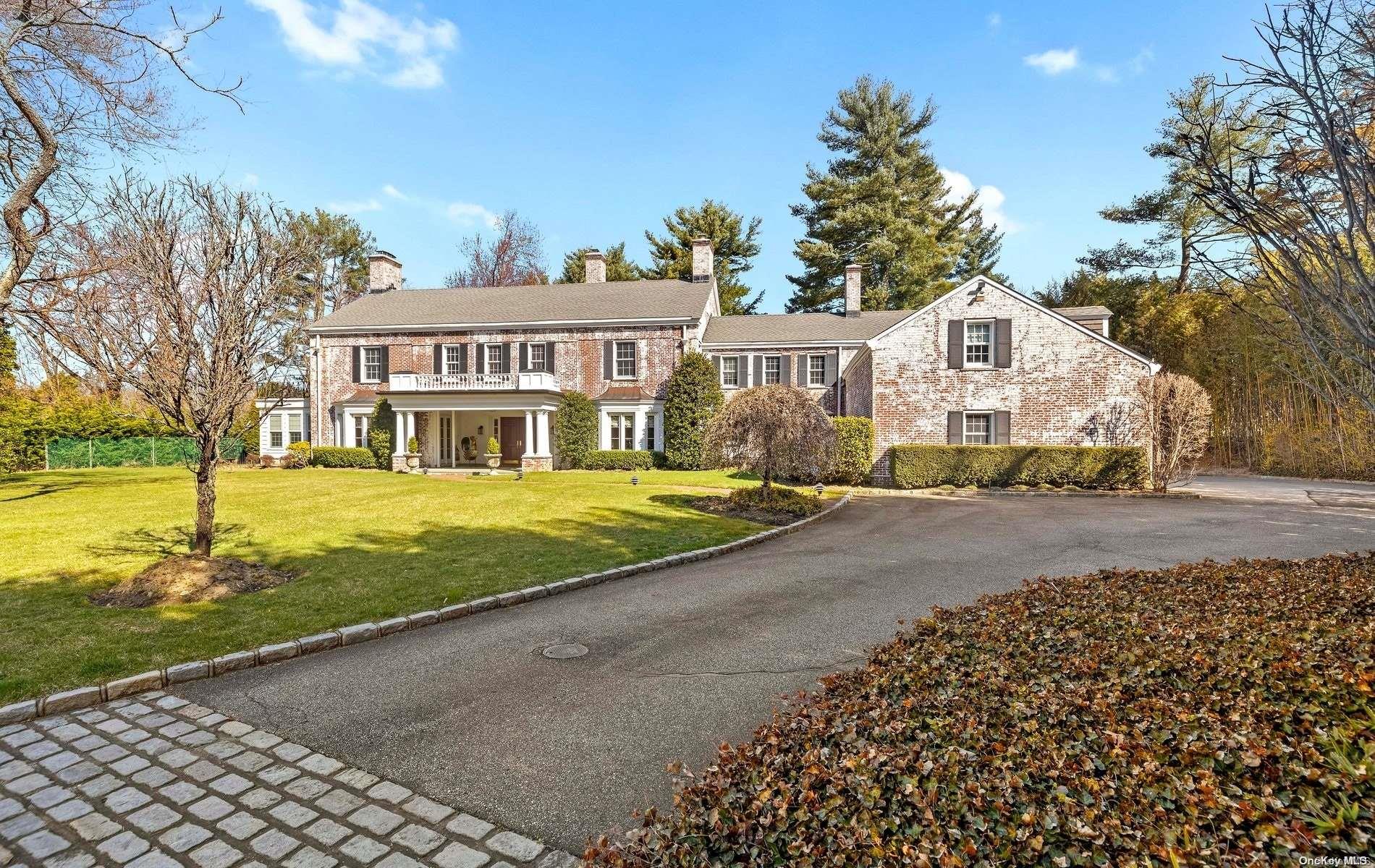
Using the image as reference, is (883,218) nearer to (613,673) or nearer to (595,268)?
(595,268)

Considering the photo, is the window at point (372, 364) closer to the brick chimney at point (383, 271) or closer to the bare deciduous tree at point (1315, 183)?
the brick chimney at point (383, 271)

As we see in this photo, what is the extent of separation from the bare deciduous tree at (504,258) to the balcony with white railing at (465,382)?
66.5 ft

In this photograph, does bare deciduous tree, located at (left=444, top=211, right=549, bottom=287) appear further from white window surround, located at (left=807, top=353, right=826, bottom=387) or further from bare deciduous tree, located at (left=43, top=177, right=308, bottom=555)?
bare deciduous tree, located at (left=43, top=177, right=308, bottom=555)

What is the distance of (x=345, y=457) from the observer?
26500 mm

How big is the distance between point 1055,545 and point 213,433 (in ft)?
40.3

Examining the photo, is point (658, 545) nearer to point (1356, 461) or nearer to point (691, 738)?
point (691, 738)

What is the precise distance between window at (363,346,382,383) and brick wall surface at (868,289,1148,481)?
21.7 meters

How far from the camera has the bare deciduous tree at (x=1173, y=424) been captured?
1758 centimetres

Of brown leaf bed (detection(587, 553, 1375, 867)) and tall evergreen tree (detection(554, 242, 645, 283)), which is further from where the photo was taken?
tall evergreen tree (detection(554, 242, 645, 283))

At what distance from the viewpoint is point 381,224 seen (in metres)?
42.3

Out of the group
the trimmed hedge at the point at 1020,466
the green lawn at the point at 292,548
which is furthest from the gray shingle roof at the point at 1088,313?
the green lawn at the point at 292,548

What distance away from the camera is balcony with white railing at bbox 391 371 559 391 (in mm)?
25578

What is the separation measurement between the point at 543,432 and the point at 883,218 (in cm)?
2401

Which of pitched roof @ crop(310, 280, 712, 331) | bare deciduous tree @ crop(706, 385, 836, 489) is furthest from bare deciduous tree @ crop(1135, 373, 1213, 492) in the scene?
pitched roof @ crop(310, 280, 712, 331)
